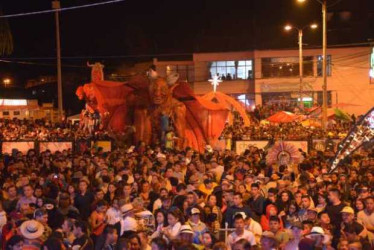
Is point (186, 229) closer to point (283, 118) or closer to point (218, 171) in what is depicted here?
point (218, 171)

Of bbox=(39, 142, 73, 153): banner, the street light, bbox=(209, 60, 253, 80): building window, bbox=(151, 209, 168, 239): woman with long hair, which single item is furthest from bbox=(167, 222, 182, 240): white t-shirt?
the street light

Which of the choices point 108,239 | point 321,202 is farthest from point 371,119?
point 108,239

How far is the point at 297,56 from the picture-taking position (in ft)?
173

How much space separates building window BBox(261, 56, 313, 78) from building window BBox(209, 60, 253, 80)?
61.3 inches

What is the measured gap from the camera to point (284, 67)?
52.8 meters

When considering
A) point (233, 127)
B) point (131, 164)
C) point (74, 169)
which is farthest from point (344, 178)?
point (233, 127)

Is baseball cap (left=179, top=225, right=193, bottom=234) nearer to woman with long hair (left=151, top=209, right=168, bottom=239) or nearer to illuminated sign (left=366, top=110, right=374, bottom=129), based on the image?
woman with long hair (left=151, top=209, right=168, bottom=239)

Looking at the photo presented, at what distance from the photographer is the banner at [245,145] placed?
72.3 feet

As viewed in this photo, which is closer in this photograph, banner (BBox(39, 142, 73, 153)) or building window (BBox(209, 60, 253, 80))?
banner (BBox(39, 142, 73, 153))

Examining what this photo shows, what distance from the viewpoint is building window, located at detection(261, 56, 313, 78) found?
172ft

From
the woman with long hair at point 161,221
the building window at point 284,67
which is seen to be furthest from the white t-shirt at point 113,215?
the building window at point 284,67

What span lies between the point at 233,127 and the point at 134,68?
99.5 ft

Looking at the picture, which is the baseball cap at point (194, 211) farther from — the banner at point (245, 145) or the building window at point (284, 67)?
the building window at point (284, 67)

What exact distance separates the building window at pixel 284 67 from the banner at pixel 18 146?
107 feet
